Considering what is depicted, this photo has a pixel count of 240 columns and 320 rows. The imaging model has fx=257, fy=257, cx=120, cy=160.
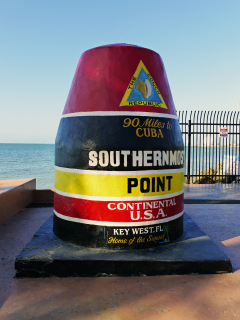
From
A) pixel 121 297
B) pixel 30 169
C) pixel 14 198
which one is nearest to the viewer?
pixel 121 297

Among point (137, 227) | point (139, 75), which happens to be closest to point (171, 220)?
point (137, 227)

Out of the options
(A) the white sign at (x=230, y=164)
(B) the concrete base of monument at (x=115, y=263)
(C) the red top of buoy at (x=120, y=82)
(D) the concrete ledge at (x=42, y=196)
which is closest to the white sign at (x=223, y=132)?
(A) the white sign at (x=230, y=164)

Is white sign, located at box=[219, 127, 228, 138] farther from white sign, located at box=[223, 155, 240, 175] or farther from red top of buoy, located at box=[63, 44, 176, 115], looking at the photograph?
red top of buoy, located at box=[63, 44, 176, 115]

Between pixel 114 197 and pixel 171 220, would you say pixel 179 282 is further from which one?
pixel 114 197

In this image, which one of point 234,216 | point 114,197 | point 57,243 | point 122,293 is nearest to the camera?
point 122,293

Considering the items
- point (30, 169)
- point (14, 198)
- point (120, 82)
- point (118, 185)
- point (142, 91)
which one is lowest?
point (30, 169)

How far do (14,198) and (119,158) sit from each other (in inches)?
139

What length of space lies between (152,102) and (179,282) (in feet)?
7.35

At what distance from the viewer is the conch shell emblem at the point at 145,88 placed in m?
3.43

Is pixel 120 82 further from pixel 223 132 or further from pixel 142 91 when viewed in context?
pixel 223 132

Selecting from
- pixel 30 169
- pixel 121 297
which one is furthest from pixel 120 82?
pixel 30 169

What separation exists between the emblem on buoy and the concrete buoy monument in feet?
0.04

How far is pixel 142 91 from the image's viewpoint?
343 cm

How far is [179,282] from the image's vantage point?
2895mm
